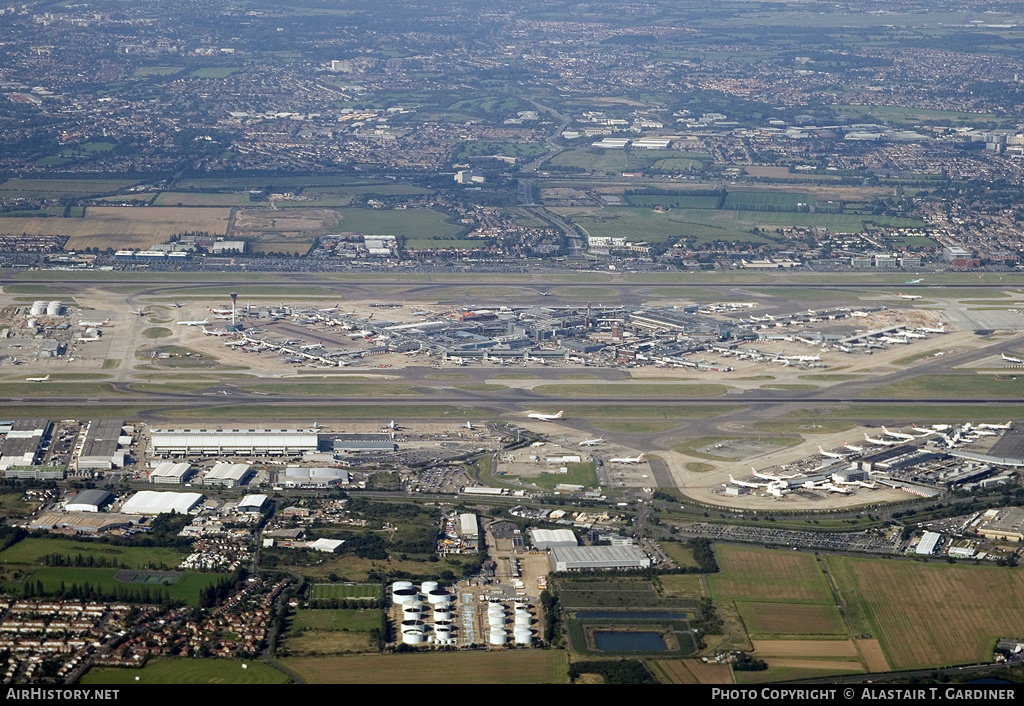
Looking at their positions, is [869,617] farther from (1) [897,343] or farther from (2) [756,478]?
(1) [897,343]

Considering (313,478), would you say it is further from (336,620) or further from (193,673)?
(193,673)

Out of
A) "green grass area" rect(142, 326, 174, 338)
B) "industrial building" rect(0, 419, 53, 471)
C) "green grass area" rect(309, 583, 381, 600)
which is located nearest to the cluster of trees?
"green grass area" rect(309, 583, 381, 600)

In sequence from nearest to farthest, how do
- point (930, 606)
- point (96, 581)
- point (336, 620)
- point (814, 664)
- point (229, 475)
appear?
point (814, 664)
point (336, 620)
point (930, 606)
point (96, 581)
point (229, 475)

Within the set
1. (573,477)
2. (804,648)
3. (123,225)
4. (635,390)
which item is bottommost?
(123,225)

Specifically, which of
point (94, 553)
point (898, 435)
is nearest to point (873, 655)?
point (898, 435)

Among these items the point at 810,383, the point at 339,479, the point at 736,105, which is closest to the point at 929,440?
the point at 810,383

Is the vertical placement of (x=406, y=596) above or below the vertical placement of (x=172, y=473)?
above

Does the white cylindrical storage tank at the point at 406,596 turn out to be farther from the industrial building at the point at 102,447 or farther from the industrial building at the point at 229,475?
the industrial building at the point at 102,447

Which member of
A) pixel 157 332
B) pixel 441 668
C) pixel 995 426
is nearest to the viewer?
pixel 441 668
